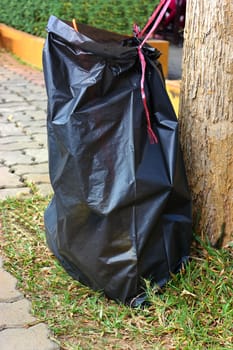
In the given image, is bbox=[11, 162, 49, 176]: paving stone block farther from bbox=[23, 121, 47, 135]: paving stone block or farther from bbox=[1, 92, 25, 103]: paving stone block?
bbox=[1, 92, 25, 103]: paving stone block

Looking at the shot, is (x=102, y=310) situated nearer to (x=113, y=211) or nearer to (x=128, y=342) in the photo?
(x=128, y=342)

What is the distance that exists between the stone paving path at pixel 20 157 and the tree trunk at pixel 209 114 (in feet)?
3.06

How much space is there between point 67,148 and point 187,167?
0.63 metres

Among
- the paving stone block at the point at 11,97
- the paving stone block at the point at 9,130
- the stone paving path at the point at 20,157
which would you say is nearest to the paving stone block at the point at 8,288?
the stone paving path at the point at 20,157

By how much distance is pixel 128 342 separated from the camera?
2.46 metres

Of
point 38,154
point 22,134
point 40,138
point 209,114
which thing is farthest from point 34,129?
point 209,114

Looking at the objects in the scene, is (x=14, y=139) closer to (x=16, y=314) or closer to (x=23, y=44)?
(x=16, y=314)

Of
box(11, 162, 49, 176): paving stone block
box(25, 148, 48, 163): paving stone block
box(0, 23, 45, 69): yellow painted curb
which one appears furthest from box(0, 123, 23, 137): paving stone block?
box(0, 23, 45, 69): yellow painted curb

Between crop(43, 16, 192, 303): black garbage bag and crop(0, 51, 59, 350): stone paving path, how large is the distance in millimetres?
376

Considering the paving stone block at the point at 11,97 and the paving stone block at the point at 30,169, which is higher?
the paving stone block at the point at 30,169

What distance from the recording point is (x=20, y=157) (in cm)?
487

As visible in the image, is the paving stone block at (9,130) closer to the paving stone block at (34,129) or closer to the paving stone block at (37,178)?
the paving stone block at (34,129)

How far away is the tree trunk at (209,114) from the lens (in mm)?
2693

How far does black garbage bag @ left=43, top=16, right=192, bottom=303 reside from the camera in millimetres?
2525
